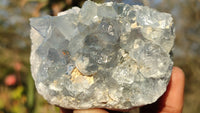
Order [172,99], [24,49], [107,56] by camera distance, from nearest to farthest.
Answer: [107,56] → [172,99] → [24,49]

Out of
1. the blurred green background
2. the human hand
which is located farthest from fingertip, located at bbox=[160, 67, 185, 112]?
the blurred green background

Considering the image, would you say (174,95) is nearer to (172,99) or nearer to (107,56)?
(172,99)

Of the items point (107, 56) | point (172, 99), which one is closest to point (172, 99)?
point (172, 99)

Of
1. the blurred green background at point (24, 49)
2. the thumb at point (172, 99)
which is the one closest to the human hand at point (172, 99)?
the thumb at point (172, 99)

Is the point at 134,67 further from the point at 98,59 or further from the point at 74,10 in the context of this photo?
the point at 74,10

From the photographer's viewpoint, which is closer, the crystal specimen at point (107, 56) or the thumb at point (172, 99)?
the crystal specimen at point (107, 56)

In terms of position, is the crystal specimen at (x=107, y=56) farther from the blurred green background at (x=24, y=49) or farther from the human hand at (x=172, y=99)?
the blurred green background at (x=24, y=49)

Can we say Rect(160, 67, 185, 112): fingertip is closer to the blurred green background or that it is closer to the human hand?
the human hand

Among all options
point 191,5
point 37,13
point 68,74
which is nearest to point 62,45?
point 68,74
